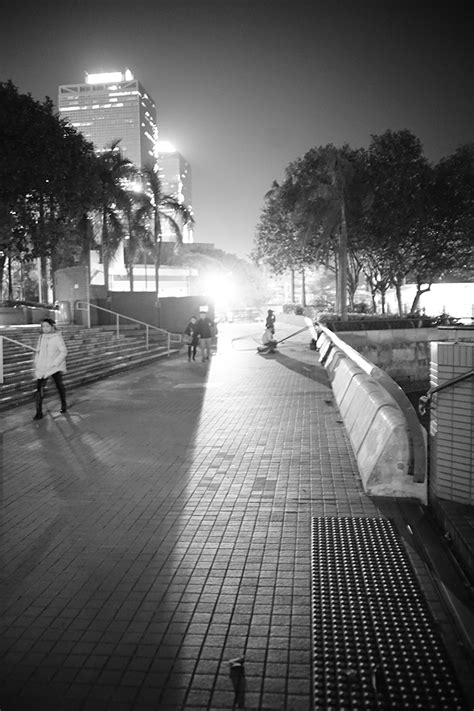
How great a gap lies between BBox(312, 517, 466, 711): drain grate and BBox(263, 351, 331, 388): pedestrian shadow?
9.12 m

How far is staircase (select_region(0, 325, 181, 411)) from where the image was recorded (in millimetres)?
11938

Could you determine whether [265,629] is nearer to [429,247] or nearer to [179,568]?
[179,568]

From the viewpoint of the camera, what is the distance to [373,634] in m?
3.05

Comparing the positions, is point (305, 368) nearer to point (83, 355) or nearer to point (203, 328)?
point (203, 328)

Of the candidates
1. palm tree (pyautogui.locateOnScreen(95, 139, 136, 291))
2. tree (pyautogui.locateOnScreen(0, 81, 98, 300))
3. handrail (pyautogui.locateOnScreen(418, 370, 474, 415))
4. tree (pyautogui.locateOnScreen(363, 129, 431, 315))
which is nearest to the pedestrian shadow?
handrail (pyautogui.locateOnScreen(418, 370, 474, 415))

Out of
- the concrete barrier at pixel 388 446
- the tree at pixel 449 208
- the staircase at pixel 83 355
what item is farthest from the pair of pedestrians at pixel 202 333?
the tree at pixel 449 208

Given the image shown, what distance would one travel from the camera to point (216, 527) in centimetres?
462

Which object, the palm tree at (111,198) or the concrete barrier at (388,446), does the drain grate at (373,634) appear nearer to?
the concrete barrier at (388,446)

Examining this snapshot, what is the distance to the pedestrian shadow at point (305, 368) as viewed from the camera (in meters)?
14.2

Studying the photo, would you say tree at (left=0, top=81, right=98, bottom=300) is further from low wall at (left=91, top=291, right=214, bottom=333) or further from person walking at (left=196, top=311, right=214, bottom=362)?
person walking at (left=196, top=311, right=214, bottom=362)

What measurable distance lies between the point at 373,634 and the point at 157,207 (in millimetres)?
30394

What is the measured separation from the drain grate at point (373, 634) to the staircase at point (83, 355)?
829 cm

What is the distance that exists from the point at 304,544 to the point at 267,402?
22.2ft

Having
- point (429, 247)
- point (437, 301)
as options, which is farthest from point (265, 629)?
point (437, 301)
